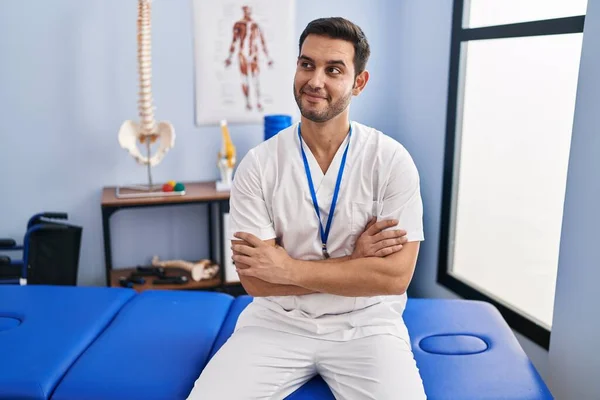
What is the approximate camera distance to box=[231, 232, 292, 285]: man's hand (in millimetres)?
1638

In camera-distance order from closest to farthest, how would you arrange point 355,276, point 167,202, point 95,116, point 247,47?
point 355,276 → point 167,202 → point 95,116 → point 247,47

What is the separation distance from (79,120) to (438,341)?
2249 mm

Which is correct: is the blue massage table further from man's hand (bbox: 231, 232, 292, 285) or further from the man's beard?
the man's beard

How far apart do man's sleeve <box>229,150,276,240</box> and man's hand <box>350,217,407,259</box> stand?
267mm

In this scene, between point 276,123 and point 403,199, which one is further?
point 276,123

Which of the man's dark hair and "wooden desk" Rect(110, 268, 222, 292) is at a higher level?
the man's dark hair

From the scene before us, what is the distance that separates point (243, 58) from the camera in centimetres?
330

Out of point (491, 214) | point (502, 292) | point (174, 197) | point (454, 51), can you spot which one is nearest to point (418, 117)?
A: point (454, 51)

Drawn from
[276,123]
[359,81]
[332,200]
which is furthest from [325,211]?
[276,123]

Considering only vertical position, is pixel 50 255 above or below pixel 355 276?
below

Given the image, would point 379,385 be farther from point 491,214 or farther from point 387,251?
point 491,214

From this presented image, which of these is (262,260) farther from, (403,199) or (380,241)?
(403,199)

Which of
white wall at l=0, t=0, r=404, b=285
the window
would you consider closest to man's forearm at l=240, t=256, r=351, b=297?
the window

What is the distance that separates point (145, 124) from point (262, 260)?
63.1 inches
